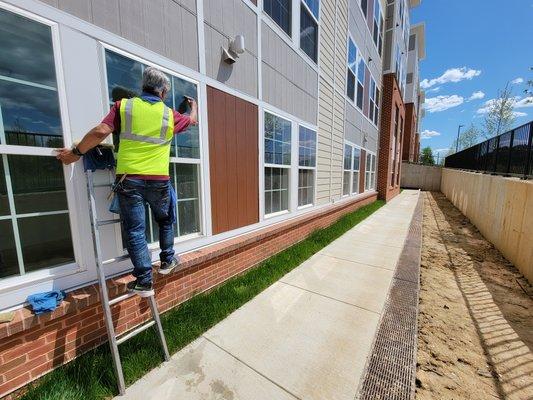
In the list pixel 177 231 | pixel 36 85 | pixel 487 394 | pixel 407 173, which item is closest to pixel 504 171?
pixel 487 394

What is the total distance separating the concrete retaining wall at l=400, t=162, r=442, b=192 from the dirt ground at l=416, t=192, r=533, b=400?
2338 cm

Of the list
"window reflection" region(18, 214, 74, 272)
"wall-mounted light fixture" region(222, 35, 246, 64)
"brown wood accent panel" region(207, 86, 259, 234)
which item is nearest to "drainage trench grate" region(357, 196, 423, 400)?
"brown wood accent panel" region(207, 86, 259, 234)

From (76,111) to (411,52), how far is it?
4097 centimetres

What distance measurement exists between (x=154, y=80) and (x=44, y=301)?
1.95m

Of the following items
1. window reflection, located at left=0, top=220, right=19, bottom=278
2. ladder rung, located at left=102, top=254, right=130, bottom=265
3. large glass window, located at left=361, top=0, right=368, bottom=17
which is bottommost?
ladder rung, located at left=102, top=254, right=130, bottom=265

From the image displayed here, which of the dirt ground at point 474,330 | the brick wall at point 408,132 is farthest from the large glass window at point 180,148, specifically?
the brick wall at point 408,132

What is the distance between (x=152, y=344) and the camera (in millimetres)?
2406

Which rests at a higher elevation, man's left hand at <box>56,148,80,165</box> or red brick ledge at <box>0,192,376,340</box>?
man's left hand at <box>56,148,80,165</box>

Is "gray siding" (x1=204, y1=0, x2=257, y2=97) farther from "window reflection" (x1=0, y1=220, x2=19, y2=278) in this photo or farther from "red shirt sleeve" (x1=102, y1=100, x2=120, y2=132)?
"window reflection" (x1=0, y1=220, x2=19, y2=278)

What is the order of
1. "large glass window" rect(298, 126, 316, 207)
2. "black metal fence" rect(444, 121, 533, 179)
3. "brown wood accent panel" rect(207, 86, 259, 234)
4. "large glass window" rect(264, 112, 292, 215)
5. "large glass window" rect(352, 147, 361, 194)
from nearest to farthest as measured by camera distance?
1. "brown wood accent panel" rect(207, 86, 259, 234)
2. "large glass window" rect(264, 112, 292, 215)
3. "large glass window" rect(298, 126, 316, 207)
4. "black metal fence" rect(444, 121, 533, 179)
5. "large glass window" rect(352, 147, 361, 194)

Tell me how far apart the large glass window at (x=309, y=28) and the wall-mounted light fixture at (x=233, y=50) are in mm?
2713

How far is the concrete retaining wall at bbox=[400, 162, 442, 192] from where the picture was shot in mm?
25094

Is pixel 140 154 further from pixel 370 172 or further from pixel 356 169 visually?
pixel 370 172

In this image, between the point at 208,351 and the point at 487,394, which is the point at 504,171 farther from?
the point at 208,351
